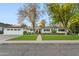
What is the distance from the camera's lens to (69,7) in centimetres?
3628

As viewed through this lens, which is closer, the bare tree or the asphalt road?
the asphalt road

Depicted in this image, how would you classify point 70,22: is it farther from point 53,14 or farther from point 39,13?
point 39,13

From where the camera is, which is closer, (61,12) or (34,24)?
(34,24)

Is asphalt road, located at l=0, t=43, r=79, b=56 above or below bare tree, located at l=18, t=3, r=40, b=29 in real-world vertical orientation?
below

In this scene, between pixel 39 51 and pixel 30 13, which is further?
pixel 30 13

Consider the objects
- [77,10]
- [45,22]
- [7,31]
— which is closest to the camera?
[45,22]

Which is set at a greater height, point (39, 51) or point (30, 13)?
point (30, 13)

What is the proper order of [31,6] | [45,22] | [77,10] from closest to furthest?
[31,6] → [45,22] → [77,10]

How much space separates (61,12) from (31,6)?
8179 mm

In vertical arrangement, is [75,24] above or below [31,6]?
below

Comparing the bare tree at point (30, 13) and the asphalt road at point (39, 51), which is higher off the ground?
the bare tree at point (30, 13)

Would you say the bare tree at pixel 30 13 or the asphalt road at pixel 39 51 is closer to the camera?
the asphalt road at pixel 39 51

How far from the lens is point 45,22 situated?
111 ft

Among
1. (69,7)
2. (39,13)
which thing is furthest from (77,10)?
(39,13)
